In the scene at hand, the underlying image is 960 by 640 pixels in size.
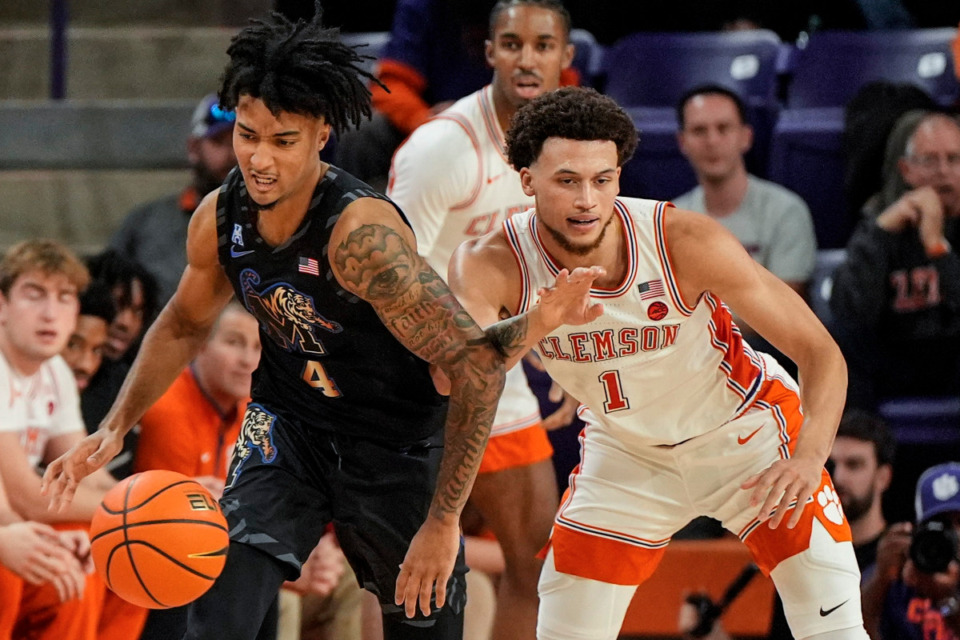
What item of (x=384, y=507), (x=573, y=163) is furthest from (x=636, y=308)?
(x=384, y=507)

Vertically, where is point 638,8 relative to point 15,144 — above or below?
above

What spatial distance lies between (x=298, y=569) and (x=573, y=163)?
1.21m

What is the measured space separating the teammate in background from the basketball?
0.06m

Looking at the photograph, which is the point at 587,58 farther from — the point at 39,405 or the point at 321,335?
the point at 321,335

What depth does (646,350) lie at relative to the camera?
11.8 ft

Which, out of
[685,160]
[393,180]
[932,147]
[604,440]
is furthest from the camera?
[685,160]

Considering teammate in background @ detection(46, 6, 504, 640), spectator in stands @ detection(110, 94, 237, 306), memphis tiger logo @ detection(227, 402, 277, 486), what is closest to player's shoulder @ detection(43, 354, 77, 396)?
spectator in stands @ detection(110, 94, 237, 306)

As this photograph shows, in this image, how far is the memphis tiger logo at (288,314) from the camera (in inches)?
133

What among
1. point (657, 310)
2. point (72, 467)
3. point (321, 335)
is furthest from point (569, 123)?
point (72, 467)

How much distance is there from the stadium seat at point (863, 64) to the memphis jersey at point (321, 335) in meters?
3.92

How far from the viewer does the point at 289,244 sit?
3.34 meters

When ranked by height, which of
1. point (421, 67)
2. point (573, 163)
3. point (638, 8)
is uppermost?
point (638, 8)

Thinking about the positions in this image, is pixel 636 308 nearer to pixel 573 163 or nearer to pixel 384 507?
pixel 573 163

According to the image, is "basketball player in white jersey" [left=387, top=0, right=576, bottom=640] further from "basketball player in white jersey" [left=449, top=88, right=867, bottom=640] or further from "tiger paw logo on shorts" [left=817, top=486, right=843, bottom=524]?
"tiger paw logo on shorts" [left=817, top=486, right=843, bottom=524]
